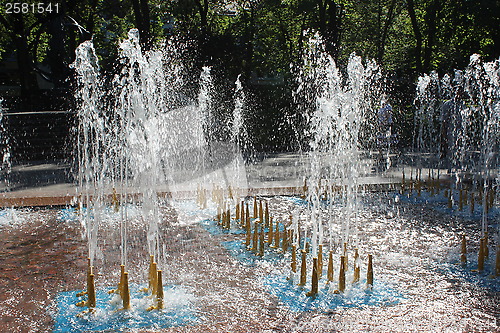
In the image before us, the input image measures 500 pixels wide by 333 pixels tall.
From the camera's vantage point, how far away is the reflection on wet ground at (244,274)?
16.1 ft

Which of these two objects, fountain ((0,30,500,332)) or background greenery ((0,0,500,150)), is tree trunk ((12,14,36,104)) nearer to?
background greenery ((0,0,500,150))

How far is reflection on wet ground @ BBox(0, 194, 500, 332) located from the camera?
4.92m

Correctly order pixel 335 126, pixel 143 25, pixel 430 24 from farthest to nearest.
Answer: pixel 430 24, pixel 143 25, pixel 335 126

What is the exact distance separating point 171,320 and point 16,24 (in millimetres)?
25830

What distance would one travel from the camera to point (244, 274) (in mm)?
6215

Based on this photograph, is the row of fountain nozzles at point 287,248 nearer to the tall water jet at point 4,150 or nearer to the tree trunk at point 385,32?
the tall water jet at point 4,150

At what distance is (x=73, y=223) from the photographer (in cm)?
889

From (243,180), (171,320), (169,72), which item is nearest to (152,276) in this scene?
(171,320)

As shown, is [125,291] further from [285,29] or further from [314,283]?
[285,29]

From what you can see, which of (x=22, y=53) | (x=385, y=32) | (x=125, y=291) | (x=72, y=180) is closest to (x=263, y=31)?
(x=385, y=32)

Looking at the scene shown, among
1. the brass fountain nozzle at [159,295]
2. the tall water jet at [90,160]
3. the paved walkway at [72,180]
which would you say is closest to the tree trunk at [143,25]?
the tall water jet at [90,160]

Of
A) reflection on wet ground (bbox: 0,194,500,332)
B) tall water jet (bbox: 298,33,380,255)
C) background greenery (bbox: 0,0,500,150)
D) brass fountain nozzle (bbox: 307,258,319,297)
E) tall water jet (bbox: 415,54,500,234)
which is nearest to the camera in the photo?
reflection on wet ground (bbox: 0,194,500,332)

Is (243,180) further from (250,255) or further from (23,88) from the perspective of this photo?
(23,88)

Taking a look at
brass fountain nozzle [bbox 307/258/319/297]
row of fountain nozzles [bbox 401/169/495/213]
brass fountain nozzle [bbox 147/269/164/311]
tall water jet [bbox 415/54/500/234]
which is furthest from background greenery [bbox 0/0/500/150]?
brass fountain nozzle [bbox 147/269/164/311]
